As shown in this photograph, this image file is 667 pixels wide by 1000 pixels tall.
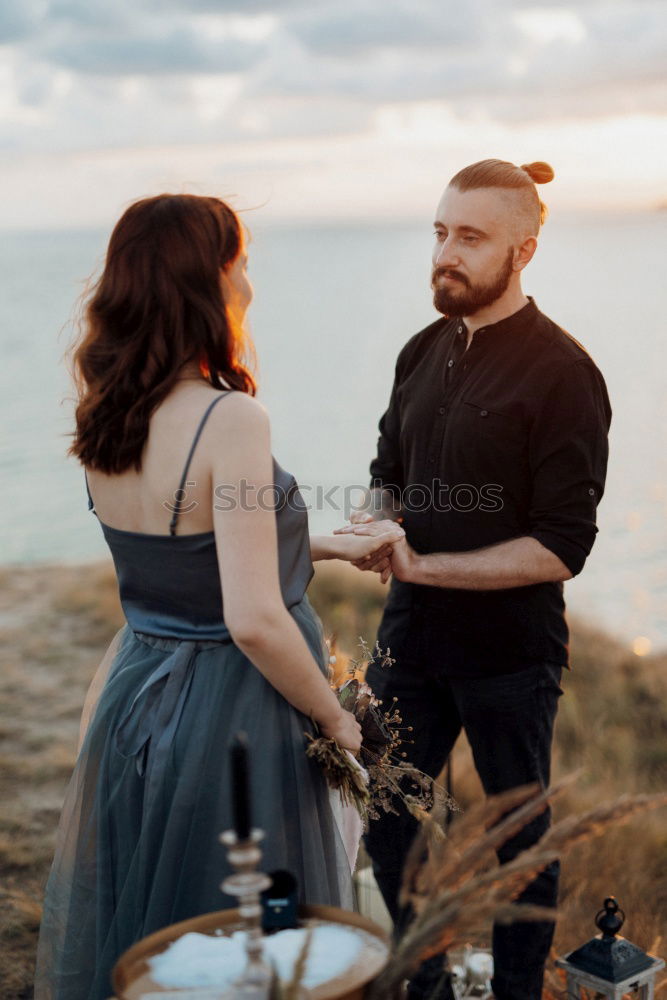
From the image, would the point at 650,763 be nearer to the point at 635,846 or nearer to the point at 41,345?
the point at 635,846

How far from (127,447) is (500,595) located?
1.22 metres

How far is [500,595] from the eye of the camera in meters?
2.69

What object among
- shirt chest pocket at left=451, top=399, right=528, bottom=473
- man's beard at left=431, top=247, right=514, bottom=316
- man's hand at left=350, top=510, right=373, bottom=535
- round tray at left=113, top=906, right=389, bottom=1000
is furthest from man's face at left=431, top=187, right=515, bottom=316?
round tray at left=113, top=906, right=389, bottom=1000

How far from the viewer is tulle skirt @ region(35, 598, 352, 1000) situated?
1.88 meters

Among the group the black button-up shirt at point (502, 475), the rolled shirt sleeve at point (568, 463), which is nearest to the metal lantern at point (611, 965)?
the black button-up shirt at point (502, 475)

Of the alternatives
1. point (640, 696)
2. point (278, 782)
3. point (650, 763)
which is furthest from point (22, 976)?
point (640, 696)

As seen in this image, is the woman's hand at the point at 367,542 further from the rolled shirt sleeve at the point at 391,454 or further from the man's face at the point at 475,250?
the man's face at the point at 475,250

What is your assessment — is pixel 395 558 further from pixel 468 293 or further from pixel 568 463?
pixel 468 293

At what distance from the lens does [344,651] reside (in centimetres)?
696

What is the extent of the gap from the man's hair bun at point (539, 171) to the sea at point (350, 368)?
38.7 inches

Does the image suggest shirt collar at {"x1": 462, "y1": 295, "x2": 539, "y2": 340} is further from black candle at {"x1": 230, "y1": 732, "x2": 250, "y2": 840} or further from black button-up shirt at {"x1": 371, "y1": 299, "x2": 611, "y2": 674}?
black candle at {"x1": 230, "y1": 732, "x2": 250, "y2": 840}

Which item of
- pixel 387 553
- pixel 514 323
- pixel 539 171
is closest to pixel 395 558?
pixel 387 553

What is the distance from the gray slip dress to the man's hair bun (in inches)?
52.1

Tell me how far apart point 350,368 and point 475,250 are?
56234 millimetres
